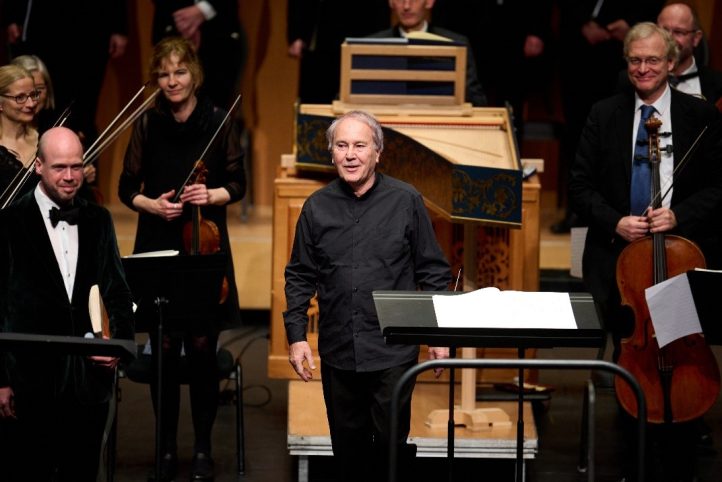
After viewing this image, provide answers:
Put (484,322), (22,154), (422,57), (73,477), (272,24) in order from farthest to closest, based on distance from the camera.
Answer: (272,24) → (422,57) → (22,154) → (73,477) → (484,322)

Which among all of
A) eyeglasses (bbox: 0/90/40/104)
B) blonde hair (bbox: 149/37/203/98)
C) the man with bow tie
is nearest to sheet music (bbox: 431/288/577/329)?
the man with bow tie

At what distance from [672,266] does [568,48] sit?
2.88 m

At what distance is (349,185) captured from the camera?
173 inches

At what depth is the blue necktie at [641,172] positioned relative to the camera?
5207 millimetres

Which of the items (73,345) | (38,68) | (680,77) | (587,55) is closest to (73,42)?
(38,68)

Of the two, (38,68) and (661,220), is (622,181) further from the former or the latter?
(38,68)

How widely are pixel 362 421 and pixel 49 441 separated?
39.3 inches

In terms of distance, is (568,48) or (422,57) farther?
(568,48)

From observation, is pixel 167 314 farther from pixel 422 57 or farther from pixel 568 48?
pixel 568 48

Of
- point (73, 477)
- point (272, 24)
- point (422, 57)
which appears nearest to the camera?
point (73, 477)

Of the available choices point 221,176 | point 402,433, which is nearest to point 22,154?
point 221,176

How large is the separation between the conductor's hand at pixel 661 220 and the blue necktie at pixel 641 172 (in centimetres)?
18

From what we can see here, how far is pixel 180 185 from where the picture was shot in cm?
537

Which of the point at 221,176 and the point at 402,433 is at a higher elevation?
the point at 221,176
